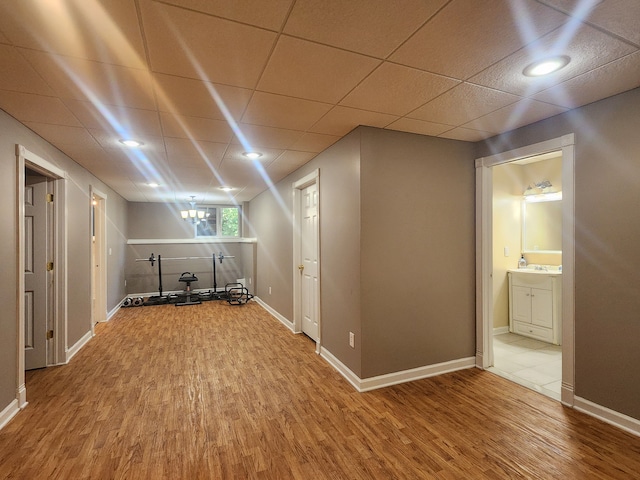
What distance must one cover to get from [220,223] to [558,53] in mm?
7754

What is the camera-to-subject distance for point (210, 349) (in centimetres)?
389

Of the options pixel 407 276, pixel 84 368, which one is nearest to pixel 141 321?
pixel 84 368

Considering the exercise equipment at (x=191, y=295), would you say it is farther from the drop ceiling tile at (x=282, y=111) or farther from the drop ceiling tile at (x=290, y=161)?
the drop ceiling tile at (x=282, y=111)

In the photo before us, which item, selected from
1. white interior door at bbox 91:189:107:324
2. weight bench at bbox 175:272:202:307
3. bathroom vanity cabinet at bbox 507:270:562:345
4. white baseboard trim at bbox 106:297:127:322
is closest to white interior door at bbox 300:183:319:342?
bathroom vanity cabinet at bbox 507:270:562:345

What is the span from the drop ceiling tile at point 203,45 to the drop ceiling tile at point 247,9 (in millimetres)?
39

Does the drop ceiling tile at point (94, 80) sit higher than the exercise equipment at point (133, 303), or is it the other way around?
the drop ceiling tile at point (94, 80)

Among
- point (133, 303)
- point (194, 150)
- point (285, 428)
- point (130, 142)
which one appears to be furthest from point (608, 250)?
point (133, 303)

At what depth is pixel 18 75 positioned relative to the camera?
6.04ft

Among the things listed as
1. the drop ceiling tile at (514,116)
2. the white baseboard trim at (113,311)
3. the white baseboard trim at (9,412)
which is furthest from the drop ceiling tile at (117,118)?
the white baseboard trim at (113,311)

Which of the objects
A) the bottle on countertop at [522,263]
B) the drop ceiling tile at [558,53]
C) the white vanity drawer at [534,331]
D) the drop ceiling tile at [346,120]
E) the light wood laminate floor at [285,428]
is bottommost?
the light wood laminate floor at [285,428]

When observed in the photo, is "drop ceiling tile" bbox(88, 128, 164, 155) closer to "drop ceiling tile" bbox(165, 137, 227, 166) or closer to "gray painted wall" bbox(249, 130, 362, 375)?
"drop ceiling tile" bbox(165, 137, 227, 166)

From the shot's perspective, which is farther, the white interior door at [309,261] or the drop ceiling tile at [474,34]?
the white interior door at [309,261]

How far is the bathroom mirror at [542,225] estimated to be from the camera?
4234 millimetres

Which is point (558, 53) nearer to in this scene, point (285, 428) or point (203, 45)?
point (203, 45)
